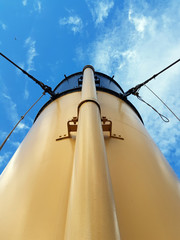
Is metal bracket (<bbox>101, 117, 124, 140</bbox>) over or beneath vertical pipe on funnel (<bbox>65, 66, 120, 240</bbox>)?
over

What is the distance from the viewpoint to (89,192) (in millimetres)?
787

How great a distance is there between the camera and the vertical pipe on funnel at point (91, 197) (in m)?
0.66

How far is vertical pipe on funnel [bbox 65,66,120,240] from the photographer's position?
0.66 m

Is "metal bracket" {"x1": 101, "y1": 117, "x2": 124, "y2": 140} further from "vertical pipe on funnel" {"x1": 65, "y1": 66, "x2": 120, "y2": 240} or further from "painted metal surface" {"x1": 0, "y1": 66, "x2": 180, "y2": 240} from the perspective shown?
"vertical pipe on funnel" {"x1": 65, "y1": 66, "x2": 120, "y2": 240}

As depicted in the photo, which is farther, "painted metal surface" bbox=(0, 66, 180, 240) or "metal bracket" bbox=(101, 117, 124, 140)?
"metal bracket" bbox=(101, 117, 124, 140)

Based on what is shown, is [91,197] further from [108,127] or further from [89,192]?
[108,127]

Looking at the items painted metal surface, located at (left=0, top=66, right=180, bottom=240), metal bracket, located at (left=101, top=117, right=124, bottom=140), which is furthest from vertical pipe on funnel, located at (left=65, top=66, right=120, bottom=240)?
metal bracket, located at (left=101, top=117, right=124, bottom=140)

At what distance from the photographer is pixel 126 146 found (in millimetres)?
1647

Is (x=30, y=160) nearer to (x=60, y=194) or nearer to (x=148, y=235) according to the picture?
(x=60, y=194)

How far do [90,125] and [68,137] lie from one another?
57 centimetres

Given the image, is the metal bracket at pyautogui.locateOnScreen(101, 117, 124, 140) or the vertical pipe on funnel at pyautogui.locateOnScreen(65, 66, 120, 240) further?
the metal bracket at pyautogui.locateOnScreen(101, 117, 124, 140)

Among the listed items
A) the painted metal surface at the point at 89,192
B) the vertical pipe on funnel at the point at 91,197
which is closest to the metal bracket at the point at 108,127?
the painted metal surface at the point at 89,192

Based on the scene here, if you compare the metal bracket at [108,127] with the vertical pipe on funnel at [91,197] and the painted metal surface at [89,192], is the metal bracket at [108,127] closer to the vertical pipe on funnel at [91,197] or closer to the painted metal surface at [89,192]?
the painted metal surface at [89,192]

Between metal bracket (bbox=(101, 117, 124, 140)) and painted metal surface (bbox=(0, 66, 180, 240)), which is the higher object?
metal bracket (bbox=(101, 117, 124, 140))
